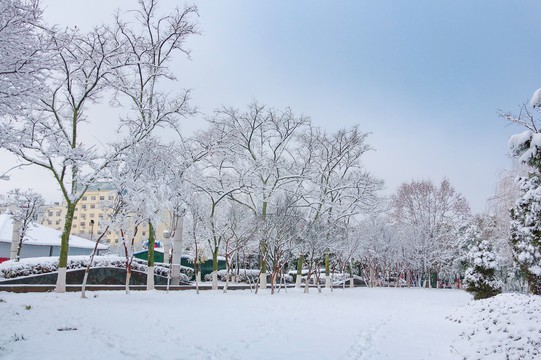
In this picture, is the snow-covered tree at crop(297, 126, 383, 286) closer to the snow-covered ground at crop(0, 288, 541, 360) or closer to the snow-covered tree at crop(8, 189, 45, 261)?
the snow-covered ground at crop(0, 288, 541, 360)

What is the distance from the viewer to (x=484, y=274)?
57.6 ft

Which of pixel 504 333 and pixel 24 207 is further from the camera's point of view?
pixel 24 207

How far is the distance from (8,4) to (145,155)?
9063 millimetres

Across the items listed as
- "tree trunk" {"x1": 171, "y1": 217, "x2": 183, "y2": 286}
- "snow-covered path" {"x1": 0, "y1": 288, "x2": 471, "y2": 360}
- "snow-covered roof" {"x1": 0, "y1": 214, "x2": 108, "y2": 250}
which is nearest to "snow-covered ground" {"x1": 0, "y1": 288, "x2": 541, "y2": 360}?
"snow-covered path" {"x1": 0, "y1": 288, "x2": 471, "y2": 360}

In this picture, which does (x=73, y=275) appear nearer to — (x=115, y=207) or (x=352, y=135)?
(x=115, y=207)

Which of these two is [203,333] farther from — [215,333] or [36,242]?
[36,242]

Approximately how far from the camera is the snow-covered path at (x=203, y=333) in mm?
6188

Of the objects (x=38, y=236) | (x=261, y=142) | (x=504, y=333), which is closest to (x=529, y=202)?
(x=504, y=333)

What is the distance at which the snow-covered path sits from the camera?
20.3ft

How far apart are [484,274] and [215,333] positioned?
576 inches

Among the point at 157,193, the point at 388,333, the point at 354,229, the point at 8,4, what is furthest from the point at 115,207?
the point at 354,229

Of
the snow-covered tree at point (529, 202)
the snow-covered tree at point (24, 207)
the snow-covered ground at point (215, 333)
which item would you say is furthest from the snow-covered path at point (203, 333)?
the snow-covered tree at point (24, 207)

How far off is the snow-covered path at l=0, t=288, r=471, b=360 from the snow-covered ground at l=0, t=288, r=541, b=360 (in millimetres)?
16

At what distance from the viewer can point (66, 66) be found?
1432cm
